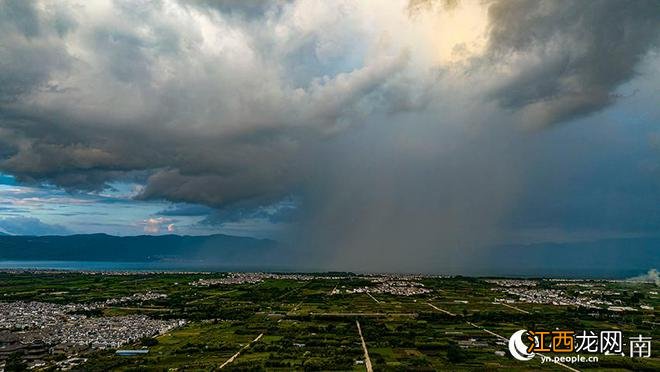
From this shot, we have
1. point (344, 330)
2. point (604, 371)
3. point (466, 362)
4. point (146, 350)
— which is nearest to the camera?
point (604, 371)

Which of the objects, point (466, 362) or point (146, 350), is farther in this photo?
point (146, 350)

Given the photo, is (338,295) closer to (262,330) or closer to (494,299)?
(494,299)

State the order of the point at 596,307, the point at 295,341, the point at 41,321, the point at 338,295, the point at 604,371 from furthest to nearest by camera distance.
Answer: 1. the point at 338,295
2. the point at 596,307
3. the point at 41,321
4. the point at 295,341
5. the point at 604,371

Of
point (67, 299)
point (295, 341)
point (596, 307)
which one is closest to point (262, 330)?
point (295, 341)

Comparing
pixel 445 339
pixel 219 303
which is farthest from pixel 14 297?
pixel 445 339

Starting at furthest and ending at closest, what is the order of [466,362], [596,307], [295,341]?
[596,307] < [295,341] < [466,362]

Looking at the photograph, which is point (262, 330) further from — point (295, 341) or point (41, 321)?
point (41, 321)

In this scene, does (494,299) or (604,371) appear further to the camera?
(494,299)

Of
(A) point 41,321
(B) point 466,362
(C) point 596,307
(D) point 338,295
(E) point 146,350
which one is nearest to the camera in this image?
(B) point 466,362
